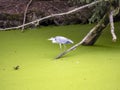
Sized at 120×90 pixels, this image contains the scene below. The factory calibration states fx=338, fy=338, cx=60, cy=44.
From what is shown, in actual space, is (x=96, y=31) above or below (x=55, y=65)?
above

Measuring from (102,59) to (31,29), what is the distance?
6.37 feet

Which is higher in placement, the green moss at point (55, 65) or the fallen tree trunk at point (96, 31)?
the fallen tree trunk at point (96, 31)

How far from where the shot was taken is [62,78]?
3.15 metres

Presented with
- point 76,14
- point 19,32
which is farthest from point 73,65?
point 76,14

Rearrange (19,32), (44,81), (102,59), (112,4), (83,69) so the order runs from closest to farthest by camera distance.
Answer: (44,81), (83,69), (102,59), (112,4), (19,32)

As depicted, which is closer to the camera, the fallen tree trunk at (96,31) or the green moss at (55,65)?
the green moss at (55,65)

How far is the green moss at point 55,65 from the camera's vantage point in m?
3.00

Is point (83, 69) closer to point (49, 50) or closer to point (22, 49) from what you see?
point (49, 50)

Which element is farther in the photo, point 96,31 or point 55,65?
point 96,31

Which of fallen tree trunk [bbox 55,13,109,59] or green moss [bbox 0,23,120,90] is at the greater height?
fallen tree trunk [bbox 55,13,109,59]

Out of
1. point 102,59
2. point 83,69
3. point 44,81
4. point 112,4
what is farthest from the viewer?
point 112,4

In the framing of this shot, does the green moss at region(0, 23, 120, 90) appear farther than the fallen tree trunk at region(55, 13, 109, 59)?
No

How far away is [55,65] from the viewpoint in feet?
11.5

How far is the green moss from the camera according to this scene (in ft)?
9.84
